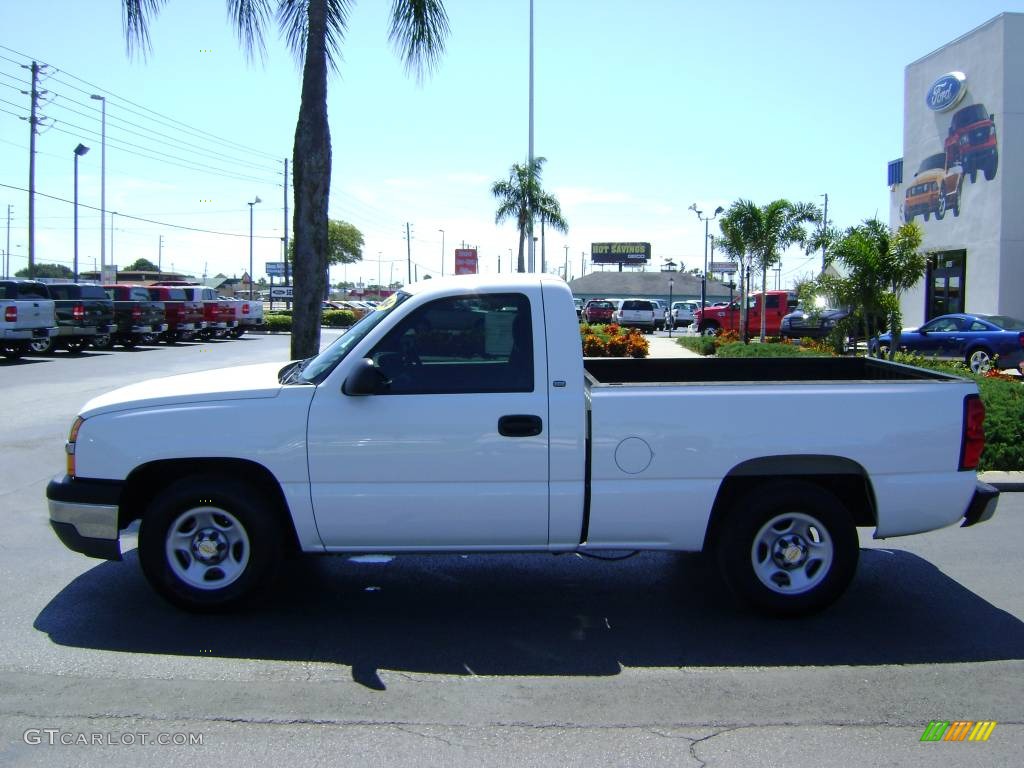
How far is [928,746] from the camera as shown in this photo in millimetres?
4062

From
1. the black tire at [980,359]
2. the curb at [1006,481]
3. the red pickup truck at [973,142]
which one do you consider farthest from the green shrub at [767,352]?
the curb at [1006,481]

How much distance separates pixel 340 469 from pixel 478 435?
0.79m

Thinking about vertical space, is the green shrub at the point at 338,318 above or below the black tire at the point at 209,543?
above

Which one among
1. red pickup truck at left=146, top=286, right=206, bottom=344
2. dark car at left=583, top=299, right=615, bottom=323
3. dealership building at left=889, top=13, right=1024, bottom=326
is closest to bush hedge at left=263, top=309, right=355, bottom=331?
red pickup truck at left=146, top=286, right=206, bottom=344

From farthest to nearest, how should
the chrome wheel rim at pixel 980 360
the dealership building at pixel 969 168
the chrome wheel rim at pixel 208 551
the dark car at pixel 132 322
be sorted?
1. the dark car at pixel 132 322
2. the dealership building at pixel 969 168
3. the chrome wheel rim at pixel 980 360
4. the chrome wheel rim at pixel 208 551

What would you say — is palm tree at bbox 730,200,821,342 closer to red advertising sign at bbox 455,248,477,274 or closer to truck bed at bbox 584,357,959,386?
red advertising sign at bbox 455,248,477,274

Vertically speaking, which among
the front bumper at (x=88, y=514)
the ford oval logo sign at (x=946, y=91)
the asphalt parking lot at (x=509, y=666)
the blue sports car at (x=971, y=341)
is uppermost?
the ford oval logo sign at (x=946, y=91)

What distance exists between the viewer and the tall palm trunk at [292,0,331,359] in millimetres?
10570

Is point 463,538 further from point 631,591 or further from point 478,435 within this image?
point 631,591

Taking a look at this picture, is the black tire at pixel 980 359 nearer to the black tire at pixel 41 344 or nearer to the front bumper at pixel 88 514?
the front bumper at pixel 88 514

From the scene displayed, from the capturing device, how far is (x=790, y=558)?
554 cm

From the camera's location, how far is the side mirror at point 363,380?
510 centimetres

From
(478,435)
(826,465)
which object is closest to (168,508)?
(478,435)

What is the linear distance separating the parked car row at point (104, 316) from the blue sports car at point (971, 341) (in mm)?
19906
